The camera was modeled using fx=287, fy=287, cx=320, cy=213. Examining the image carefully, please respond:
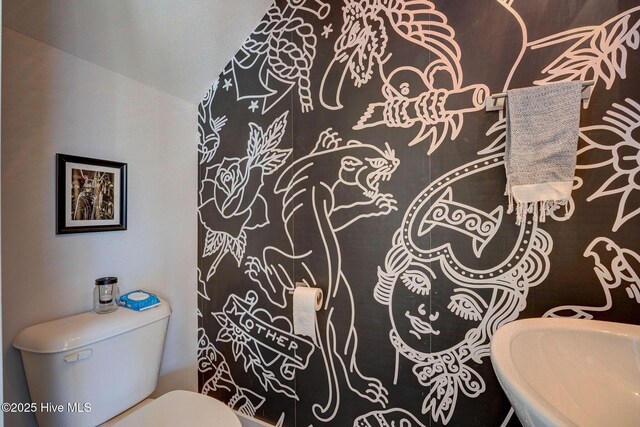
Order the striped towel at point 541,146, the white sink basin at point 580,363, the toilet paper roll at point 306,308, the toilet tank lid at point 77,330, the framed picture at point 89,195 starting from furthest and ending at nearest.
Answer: the toilet paper roll at point 306,308 < the framed picture at point 89,195 < the toilet tank lid at point 77,330 < the striped towel at point 541,146 < the white sink basin at point 580,363

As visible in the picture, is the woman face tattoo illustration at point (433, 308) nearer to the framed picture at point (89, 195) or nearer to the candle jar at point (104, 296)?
the candle jar at point (104, 296)

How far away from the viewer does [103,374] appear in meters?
1.16

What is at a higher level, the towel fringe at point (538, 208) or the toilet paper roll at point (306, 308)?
the towel fringe at point (538, 208)

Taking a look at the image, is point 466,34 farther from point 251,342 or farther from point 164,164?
point 251,342

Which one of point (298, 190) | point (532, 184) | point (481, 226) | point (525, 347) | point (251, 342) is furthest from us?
point (251, 342)

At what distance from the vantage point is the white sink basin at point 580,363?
766 mm

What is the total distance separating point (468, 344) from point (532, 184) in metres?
0.64

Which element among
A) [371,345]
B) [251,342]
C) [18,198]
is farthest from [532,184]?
[18,198]

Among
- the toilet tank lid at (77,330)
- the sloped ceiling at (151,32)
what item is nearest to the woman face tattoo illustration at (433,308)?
the toilet tank lid at (77,330)

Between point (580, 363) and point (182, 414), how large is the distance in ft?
4.71

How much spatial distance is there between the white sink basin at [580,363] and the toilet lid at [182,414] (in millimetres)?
1058

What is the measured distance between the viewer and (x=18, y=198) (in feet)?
3.65

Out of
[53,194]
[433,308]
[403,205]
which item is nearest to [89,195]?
[53,194]

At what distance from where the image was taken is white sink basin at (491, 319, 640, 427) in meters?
0.77
